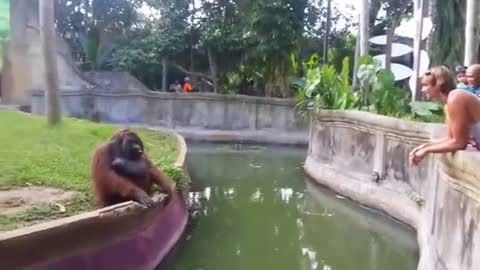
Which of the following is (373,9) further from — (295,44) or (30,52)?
(30,52)

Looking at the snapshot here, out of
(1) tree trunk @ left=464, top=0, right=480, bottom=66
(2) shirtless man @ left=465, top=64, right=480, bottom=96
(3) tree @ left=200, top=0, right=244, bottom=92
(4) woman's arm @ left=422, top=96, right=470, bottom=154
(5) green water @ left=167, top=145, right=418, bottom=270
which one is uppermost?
(3) tree @ left=200, top=0, right=244, bottom=92

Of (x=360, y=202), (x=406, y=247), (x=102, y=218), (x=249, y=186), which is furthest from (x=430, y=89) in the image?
(x=249, y=186)

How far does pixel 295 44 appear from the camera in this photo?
19078 mm

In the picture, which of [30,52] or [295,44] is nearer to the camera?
[295,44]

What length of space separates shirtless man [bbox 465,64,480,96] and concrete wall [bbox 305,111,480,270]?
0.72 metres

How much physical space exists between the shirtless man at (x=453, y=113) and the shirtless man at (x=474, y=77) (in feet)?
2.76

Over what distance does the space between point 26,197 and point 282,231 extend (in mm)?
3545

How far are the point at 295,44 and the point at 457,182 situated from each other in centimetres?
1510

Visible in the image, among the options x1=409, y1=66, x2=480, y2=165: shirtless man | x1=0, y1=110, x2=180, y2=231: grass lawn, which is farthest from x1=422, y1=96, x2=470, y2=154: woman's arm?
x1=0, y1=110, x2=180, y2=231: grass lawn

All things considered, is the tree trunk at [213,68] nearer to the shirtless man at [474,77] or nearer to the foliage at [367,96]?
the foliage at [367,96]

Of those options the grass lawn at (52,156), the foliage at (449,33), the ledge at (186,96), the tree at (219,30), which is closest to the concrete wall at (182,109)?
the ledge at (186,96)

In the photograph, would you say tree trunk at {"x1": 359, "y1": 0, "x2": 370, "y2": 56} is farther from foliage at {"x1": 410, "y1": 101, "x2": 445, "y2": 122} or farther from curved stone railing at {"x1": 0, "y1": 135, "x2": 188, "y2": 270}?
curved stone railing at {"x1": 0, "y1": 135, "x2": 188, "y2": 270}

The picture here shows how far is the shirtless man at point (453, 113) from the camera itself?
402 cm

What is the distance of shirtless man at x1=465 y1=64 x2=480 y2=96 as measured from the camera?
5102mm
